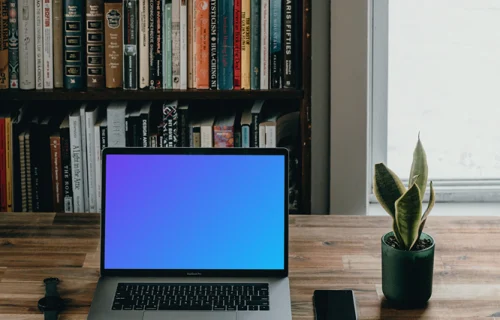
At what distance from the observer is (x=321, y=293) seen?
1573 mm

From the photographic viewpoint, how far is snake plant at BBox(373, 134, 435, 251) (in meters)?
1.49

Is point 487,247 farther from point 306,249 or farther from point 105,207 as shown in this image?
point 105,207

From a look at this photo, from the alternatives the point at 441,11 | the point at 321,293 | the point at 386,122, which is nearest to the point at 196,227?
the point at 321,293

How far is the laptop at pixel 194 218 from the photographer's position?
162cm

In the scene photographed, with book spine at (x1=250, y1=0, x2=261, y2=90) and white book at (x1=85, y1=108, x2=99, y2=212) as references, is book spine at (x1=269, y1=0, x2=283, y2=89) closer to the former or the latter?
book spine at (x1=250, y1=0, x2=261, y2=90)

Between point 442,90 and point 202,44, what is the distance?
2.60 ft

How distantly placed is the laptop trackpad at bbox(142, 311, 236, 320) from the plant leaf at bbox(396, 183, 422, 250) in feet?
1.13

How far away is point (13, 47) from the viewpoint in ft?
7.30

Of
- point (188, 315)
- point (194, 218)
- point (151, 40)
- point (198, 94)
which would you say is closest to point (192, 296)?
point (188, 315)

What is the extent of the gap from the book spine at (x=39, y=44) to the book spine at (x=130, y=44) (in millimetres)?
229

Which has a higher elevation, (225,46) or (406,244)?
(225,46)

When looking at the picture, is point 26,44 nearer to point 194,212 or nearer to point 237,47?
point 237,47

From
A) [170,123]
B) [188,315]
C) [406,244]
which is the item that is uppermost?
[170,123]

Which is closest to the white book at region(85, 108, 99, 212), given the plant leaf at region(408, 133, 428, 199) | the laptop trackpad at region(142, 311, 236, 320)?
the laptop trackpad at region(142, 311, 236, 320)
